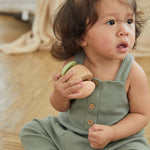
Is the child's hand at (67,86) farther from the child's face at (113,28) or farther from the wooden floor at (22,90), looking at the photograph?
the wooden floor at (22,90)

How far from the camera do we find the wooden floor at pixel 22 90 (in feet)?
3.34

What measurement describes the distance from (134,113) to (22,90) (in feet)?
2.22

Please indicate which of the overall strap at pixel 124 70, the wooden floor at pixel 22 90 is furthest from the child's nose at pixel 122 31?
the wooden floor at pixel 22 90

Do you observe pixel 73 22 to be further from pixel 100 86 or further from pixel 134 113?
pixel 134 113

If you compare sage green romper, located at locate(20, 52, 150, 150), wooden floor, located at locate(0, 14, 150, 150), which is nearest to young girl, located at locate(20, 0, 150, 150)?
sage green romper, located at locate(20, 52, 150, 150)

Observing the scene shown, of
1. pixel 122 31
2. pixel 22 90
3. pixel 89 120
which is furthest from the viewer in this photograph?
pixel 22 90

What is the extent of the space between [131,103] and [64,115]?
0.22 m

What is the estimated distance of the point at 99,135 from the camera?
0.70 metres

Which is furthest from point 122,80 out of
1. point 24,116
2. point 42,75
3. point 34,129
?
point 42,75

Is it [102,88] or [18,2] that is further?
[18,2]

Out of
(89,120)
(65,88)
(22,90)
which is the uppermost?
(65,88)

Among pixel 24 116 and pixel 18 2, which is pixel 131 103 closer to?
pixel 24 116

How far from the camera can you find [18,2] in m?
2.38

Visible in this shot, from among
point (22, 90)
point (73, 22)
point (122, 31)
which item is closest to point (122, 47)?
point (122, 31)
